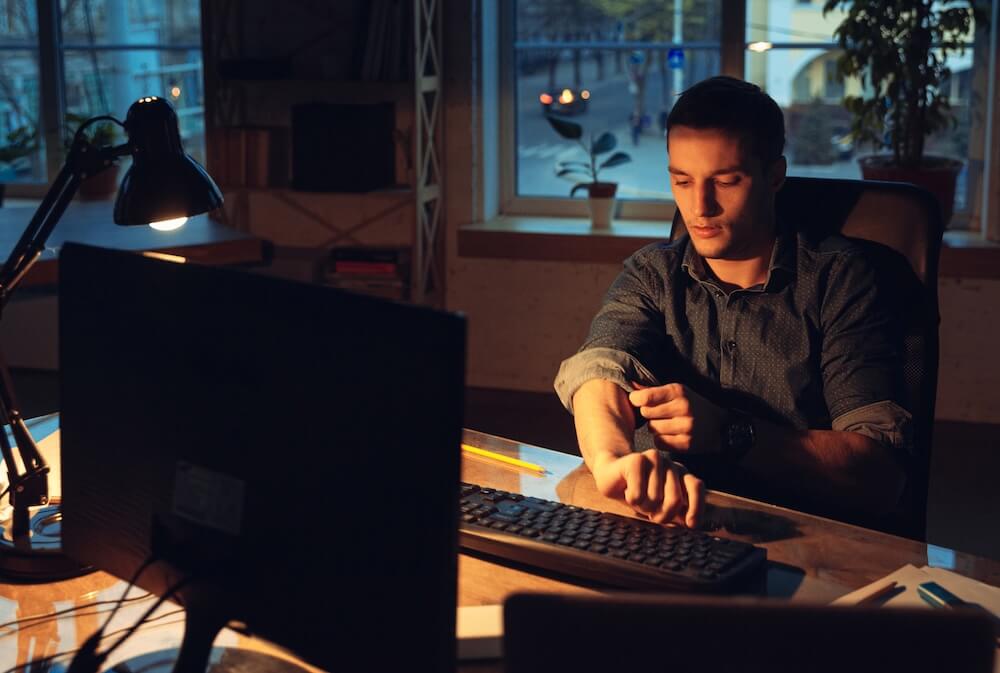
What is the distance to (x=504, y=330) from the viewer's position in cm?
441

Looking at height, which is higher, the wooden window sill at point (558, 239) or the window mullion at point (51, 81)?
the window mullion at point (51, 81)

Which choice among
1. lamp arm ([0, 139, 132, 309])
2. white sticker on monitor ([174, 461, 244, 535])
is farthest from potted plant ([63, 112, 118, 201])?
white sticker on monitor ([174, 461, 244, 535])

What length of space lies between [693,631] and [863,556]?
29.6 inches

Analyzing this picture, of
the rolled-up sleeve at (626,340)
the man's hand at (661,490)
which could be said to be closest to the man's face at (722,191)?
the rolled-up sleeve at (626,340)

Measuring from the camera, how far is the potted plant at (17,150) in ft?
15.9

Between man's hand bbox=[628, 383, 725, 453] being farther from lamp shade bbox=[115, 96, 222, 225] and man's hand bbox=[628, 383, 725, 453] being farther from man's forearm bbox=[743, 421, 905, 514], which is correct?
lamp shade bbox=[115, 96, 222, 225]

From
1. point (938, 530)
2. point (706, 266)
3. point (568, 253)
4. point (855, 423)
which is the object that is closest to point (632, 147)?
point (568, 253)

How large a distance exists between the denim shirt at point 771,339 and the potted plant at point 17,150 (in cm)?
364

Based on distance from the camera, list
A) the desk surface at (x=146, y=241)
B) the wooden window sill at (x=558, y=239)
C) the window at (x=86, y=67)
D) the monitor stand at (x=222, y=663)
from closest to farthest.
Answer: the monitor stand at (x=222, y=663), the desk surface at (x=146, y=241), the wooden window sill at (x=558, y=239), the window at (x=86, y=67)

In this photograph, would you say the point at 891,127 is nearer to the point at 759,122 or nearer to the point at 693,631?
the point at 759,122

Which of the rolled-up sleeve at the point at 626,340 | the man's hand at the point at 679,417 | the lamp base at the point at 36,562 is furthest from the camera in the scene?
the rolled-up sleeve at the point at 626,340

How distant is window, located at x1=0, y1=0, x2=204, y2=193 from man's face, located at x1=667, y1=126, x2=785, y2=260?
3.40 metres

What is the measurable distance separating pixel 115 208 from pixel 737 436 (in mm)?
864

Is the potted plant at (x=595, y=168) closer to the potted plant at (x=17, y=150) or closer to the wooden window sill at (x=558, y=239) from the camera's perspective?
the wooden window sill at (x=558, y=239)
